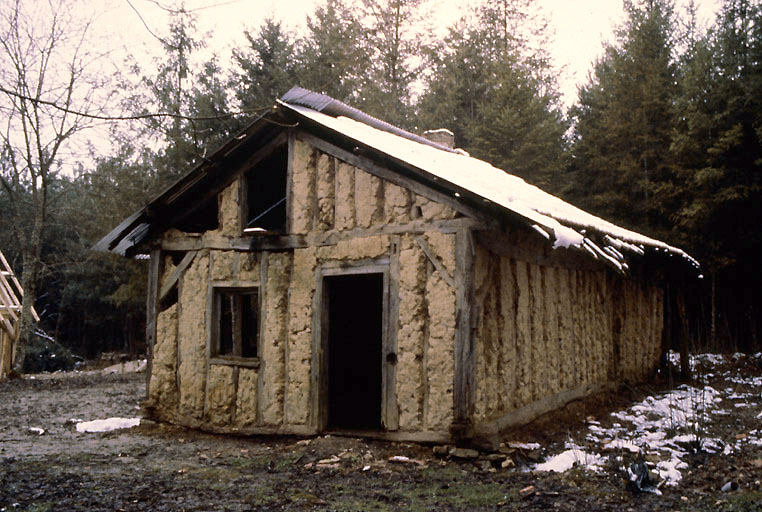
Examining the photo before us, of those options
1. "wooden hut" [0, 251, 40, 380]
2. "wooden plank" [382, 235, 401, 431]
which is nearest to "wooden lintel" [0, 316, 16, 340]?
"wooden hut" [0, 251, 40, 380]

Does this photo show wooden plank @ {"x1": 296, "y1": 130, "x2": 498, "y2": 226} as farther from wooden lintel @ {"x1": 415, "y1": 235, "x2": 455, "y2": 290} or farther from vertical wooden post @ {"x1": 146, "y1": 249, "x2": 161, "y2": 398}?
vertical wooden post @ {"x1": 146, "y1": 249, "x2": 161, "y2": 398}

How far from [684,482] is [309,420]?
4638mm

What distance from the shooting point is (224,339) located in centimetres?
1065

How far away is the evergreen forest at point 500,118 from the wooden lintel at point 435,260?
12.0 metres

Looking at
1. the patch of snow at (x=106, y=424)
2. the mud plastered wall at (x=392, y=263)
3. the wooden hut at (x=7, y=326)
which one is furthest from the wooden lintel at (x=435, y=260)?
the wooden hut at (x=7, y=326)

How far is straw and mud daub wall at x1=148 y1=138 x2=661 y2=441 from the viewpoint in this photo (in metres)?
7.34

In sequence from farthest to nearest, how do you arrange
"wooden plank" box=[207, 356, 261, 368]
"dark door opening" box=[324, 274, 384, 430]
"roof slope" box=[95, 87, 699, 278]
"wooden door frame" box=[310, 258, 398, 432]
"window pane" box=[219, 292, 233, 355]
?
1. "dark door opening" box=[324, 274, 384, 430]
2. "window pane" box=[219, 292, 233, 355]
3. "wooden plank" box=[207, 356, 261, 368]
4. "wooden door frame" box=[310, 258, 398, 432]
5. "roof slope" box=[95, 87, 699, 278]

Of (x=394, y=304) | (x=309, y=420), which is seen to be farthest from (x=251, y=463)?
(x=394, y=304)

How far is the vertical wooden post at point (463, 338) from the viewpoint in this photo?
7.08 metres

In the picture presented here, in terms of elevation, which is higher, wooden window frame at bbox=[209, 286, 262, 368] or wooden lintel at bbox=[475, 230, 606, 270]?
wooden lintel at bbox=[475, 230, 606, 270]

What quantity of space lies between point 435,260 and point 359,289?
11.7 ft

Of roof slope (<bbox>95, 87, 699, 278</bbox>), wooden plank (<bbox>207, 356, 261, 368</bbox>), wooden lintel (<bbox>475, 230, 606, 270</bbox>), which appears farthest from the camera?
wooden plank (<bbox>207, 356, 261, 368</bbox>)

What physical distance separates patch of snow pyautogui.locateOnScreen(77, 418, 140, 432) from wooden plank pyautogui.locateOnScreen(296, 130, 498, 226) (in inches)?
218

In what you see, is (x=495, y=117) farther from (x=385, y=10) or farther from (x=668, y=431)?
(x=668, y=431)
